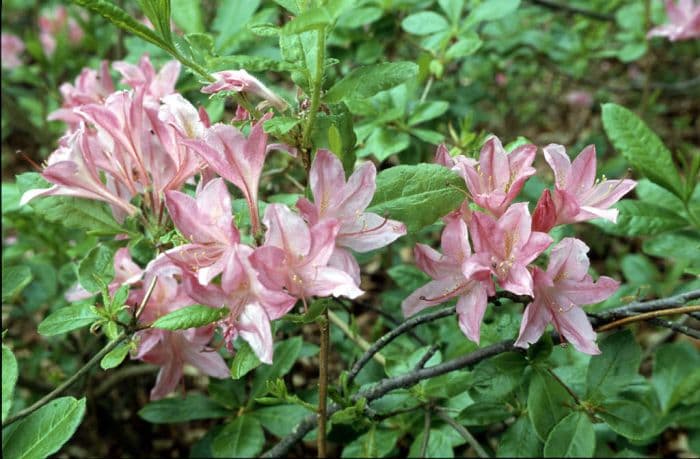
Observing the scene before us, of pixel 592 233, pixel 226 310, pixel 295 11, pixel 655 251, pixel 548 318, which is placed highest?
pixel 295 11

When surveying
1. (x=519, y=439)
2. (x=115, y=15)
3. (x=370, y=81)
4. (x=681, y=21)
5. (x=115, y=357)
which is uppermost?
(x=115, y=15)

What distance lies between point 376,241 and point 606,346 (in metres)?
0.54

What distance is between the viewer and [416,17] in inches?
77.7

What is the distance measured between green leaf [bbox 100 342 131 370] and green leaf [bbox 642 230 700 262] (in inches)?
45.9

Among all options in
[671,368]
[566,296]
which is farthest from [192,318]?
[671,368]

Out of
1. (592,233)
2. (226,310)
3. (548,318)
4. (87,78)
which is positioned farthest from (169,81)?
(592,233)


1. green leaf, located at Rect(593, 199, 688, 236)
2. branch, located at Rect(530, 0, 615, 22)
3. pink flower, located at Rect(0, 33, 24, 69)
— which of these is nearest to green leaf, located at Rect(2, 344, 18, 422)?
green leaf, located at Rect(593, 199, 688, 236)

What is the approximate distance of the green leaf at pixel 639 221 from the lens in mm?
1568

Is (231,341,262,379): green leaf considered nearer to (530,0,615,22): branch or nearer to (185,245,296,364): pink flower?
(185,245,296,364): pink flower

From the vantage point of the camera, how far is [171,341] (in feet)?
4.44

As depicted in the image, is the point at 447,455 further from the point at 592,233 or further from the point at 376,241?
the point at 592,233

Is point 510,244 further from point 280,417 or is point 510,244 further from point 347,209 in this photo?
point 280,417

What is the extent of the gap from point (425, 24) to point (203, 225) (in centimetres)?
115

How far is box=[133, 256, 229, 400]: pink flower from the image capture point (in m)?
1.29
